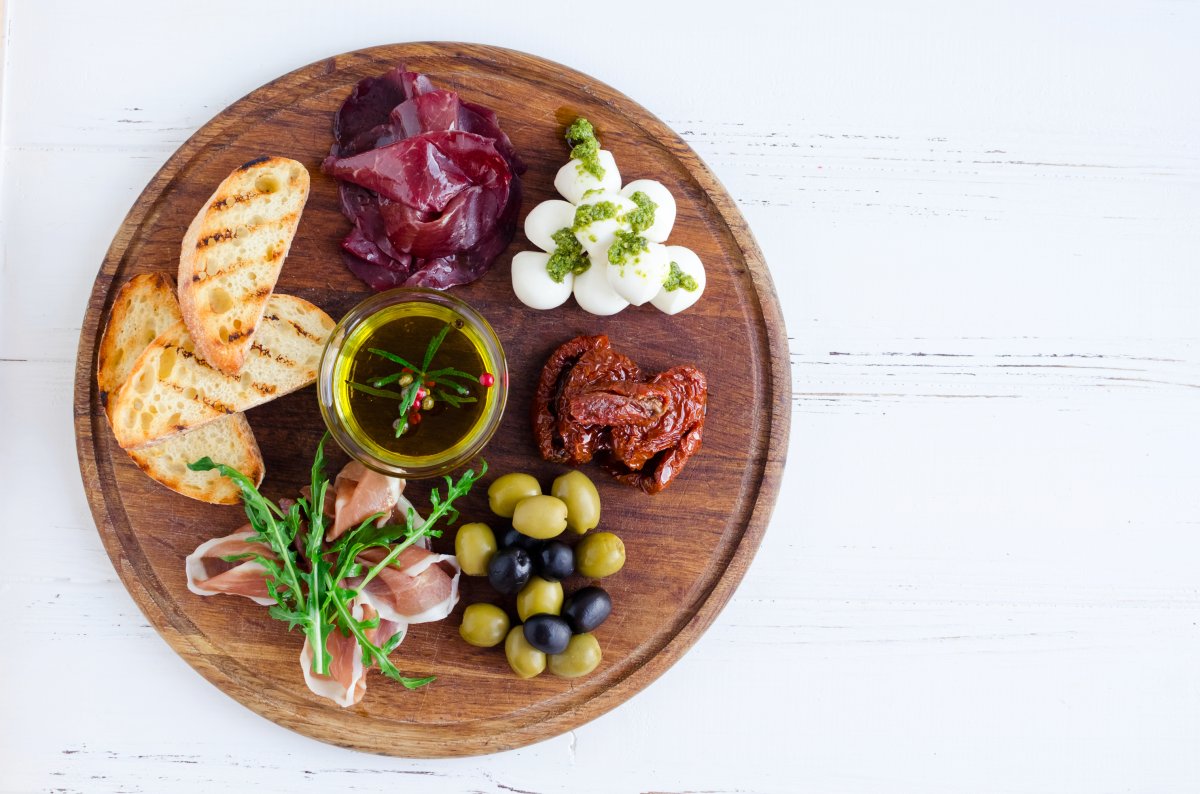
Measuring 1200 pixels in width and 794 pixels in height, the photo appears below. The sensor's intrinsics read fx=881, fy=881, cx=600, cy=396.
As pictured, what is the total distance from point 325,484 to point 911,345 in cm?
133

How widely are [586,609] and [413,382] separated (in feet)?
1.85

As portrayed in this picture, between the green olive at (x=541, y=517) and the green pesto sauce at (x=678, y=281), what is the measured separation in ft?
1.60

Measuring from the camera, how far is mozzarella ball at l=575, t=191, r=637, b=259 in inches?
68.3

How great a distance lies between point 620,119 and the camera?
73.9 inches

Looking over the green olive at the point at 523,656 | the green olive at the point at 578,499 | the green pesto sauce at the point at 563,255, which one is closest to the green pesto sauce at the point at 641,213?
the green pesto sauce at the point at 563,255

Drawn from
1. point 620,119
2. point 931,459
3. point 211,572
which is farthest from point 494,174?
point 931,459

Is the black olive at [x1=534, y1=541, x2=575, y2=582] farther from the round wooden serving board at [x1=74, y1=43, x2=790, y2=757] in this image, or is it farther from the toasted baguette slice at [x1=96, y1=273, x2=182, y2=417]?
the toasted baguette slice at [x1=96, y1=273, x2=182, y2=417]

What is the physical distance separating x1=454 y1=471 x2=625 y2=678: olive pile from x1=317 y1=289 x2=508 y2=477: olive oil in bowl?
0.49 feet

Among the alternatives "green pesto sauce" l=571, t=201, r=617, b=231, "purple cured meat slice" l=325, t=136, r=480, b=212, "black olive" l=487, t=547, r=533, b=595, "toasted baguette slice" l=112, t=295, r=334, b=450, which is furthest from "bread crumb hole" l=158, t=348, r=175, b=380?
"green pesto sauce" l=571, t=201, r=617, b=231

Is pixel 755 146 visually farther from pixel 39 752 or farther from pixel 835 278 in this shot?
pixel 39 752

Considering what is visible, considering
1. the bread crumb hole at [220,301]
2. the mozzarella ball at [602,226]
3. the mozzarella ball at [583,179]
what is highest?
the mozzarella ball at [583,179]

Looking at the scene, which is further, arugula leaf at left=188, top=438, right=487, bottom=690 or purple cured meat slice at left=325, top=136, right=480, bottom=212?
purple cured meat slice at left=325, top=136, right=480, bottom=212

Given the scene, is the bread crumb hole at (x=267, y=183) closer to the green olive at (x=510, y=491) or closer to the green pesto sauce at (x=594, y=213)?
the green pesto sauce at (x=594, y=213)

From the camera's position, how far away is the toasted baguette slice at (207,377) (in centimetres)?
174
